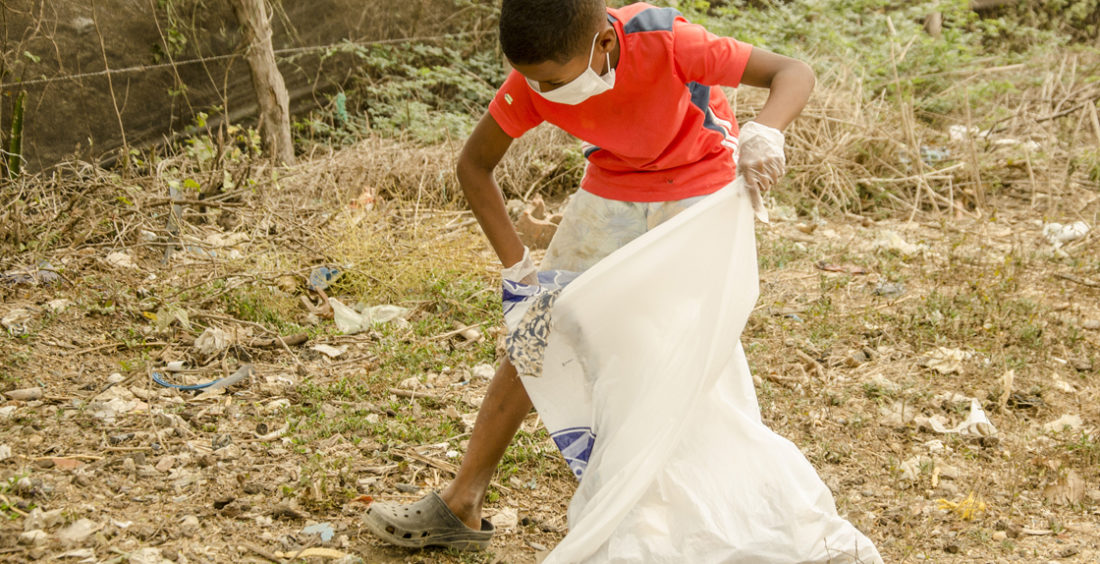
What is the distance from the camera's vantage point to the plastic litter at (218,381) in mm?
2895

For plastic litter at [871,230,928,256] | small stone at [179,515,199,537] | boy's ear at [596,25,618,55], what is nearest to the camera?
boy's ear at [596,25,618,55]

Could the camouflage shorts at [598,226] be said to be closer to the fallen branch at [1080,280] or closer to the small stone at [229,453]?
the small stone at [229,453]

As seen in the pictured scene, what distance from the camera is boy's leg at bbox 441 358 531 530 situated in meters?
2.02

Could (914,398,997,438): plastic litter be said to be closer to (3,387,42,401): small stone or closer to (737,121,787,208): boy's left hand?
(737,121,787,208): boy's left hand

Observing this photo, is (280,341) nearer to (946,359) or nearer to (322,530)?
(322,530)

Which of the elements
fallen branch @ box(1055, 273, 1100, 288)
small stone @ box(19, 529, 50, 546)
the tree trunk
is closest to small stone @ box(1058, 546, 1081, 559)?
fallen branch @ box(1055, 273, 1100, 288)

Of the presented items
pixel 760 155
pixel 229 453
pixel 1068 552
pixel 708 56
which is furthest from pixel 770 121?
pixel 229 453

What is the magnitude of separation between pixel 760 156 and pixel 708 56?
26 centimetres

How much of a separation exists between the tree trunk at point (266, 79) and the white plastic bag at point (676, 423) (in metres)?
3.79

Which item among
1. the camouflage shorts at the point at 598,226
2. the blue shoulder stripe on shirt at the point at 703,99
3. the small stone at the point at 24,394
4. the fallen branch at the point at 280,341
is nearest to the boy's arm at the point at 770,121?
the blue shoulder stripe on shirt at the point at 703,99

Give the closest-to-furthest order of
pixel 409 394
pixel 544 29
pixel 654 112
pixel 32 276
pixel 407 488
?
pixel 544 29 → pixel 654 112 → pixel 407 488 → pixel 409 394 → pixel 32 276

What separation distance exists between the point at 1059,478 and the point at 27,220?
3.84m

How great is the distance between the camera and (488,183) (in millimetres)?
2043

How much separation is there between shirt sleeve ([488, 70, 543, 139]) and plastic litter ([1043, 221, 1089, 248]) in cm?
341
